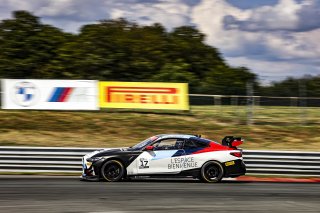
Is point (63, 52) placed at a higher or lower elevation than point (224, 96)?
higher

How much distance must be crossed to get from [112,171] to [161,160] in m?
1.20

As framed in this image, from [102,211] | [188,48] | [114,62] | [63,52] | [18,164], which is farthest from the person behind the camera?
[188,48]

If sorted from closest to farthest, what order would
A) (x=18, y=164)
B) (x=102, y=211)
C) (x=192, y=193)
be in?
(x=102, y=211)
(x=192, y=193)
(x=18, y=164)

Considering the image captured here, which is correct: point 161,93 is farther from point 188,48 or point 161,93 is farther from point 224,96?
point 188,48

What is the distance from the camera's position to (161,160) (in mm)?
14273

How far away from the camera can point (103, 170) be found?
45.9ft

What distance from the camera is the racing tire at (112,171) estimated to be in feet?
45.9

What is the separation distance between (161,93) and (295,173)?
9004mm

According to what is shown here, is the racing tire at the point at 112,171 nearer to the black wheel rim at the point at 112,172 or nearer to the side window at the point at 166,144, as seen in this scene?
the black wheel rim at the point at 112,172

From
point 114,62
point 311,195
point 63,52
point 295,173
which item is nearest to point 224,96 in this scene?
point 295,173

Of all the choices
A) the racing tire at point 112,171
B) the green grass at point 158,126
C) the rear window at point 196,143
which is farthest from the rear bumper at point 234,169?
the green grass at point 158,126

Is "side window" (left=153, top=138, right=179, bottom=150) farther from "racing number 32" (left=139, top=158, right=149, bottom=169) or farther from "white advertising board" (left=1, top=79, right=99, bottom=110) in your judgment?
"white advertising board" (left=1, top=79, right=99, bottom=110)

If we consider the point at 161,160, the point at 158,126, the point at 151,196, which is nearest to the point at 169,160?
the point at 161,160

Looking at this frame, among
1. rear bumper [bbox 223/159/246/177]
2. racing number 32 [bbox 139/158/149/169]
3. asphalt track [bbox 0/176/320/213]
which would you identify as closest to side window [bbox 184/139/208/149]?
rear bumper [bbox 223/159/246/177]
